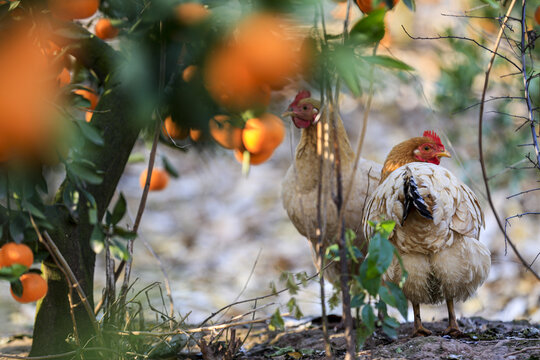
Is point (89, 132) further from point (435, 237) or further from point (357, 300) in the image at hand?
point (435, 237)

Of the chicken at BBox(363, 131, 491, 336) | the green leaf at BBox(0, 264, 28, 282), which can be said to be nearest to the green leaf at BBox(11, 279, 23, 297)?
the green leaf at BBox(0, 264, 28, 282)

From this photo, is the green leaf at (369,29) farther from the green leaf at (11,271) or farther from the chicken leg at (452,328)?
the chicken leg at (452,328)

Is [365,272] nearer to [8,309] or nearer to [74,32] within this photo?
[74,32]

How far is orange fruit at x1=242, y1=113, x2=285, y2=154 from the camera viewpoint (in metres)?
1.41

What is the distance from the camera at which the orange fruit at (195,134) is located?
5.02ft

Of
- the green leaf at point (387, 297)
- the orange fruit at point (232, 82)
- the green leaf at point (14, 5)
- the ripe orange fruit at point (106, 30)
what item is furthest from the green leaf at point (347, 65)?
the ripe orange fruit at point (106, 30)

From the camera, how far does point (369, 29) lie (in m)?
1.09

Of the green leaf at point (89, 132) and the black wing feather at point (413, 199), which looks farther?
the black wing feather at point (413, 199)

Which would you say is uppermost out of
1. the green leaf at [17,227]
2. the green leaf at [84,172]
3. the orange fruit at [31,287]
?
the green leaf at [84,172]

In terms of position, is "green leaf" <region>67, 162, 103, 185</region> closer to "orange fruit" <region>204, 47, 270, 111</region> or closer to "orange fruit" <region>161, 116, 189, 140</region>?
"orange fruit" <region>161, 116, 189, 140</region>

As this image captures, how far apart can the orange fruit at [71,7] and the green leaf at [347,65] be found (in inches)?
25.0

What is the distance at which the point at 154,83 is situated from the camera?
122 centimetres

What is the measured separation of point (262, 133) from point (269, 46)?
0.44 meters

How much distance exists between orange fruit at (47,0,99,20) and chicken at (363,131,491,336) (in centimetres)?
99
